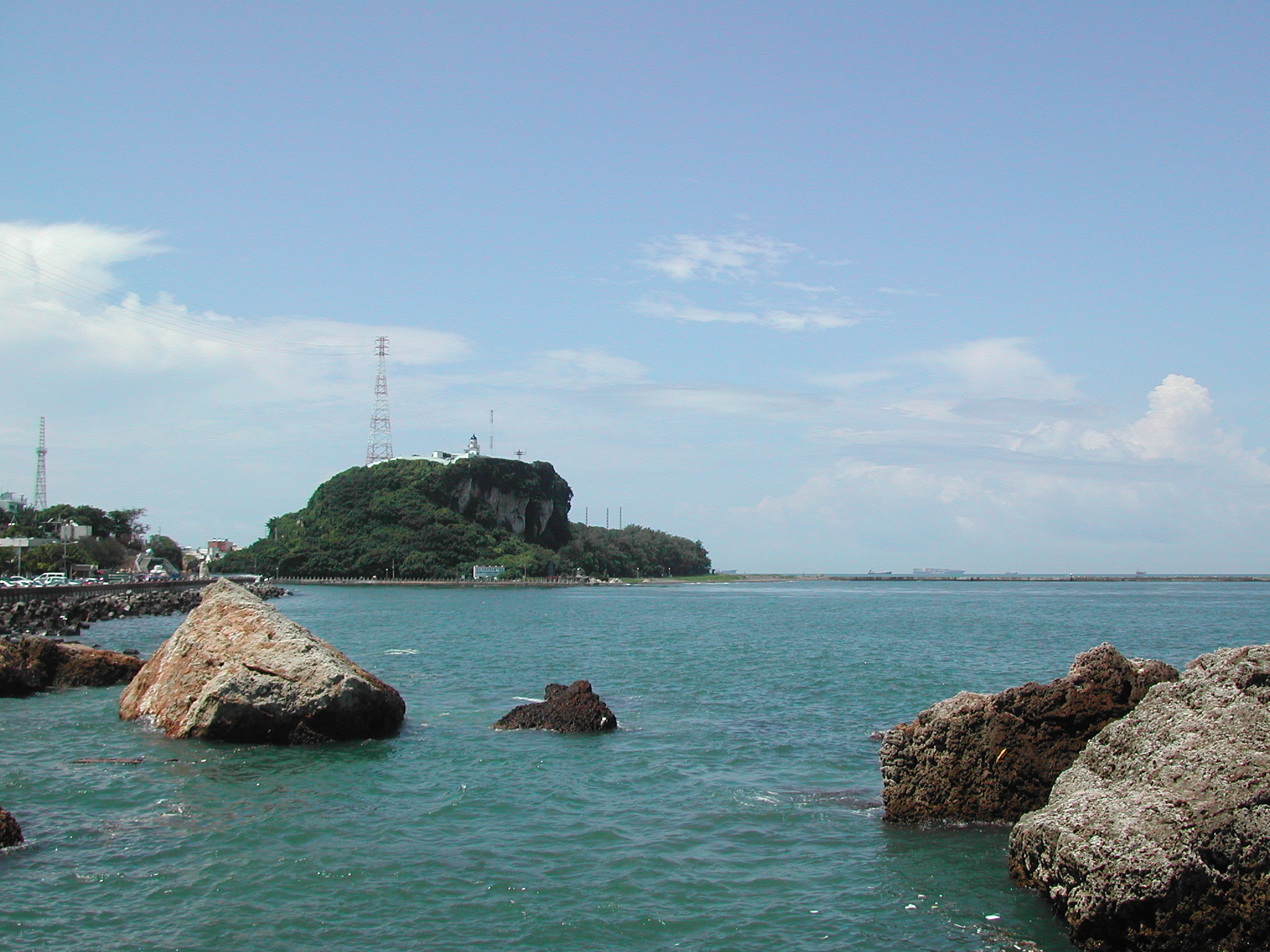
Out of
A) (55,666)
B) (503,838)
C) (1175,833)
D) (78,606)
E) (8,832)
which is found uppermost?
(1175,833)

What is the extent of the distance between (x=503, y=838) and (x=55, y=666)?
20.1m

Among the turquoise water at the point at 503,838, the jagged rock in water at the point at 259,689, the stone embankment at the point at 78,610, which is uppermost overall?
the jagged rock in water at the point at 259,689

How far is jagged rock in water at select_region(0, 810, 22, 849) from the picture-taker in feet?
40.7

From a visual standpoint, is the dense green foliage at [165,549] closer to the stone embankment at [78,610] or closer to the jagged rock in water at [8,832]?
the stone embankment at [78,610]

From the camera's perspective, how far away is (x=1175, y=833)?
931 cm

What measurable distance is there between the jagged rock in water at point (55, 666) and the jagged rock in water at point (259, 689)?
6.20 metres

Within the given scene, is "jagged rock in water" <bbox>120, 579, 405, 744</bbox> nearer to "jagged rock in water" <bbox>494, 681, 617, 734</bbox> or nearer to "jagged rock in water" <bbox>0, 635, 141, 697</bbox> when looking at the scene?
"jagged rock in water" <bbox>494, 681, 617, 734</bbox>

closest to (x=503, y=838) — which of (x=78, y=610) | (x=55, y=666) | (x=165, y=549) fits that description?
(x=55, y=666)

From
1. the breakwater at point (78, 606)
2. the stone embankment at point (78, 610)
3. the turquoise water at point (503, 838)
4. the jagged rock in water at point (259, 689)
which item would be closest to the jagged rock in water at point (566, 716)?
the turquoise water at point (503, 838)

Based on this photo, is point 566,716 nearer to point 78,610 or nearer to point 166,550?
point 78,610

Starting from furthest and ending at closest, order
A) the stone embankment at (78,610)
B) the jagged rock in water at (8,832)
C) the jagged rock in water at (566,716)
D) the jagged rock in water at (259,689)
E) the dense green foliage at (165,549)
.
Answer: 1. the dense green foliage at (165,549)
2. the stone embankment at (78,610)
3. the jagged rock in water at (566,716)
4. the jagged rock in water at (259,689)
5. the jagged rock in water at (8,832)

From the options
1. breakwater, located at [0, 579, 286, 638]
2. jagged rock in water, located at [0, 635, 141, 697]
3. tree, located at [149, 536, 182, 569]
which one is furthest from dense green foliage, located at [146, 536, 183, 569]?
jagged rock in water, located at [0, 635, 141, 697]

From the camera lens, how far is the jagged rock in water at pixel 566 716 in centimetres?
2120

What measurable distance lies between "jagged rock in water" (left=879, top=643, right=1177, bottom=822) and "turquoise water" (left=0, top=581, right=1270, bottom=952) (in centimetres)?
53
